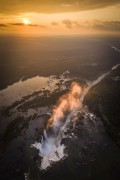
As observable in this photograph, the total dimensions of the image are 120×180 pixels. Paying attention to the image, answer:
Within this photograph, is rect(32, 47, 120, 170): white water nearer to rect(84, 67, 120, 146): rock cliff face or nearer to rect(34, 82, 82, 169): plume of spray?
rect(34, 82, 82, 169): plume of spray

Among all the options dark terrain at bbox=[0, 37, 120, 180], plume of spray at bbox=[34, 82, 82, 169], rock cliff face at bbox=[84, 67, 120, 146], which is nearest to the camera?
dark terrain at bbox=[0, 37, 120, 180]

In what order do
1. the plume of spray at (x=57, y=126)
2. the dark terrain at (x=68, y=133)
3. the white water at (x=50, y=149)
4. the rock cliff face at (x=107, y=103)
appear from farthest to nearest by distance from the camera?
the rock cliff face at (x=107, y=103), the plume of spray at (x=57, y=126), the white water at (x=50, y=149), the dark terrain at (x=68, y=133)

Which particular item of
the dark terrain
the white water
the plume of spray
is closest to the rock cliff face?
the dark terrain

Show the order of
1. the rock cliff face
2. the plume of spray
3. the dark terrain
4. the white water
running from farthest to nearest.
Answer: the rock cliff face, the plume of spray, the white water, the dark terrain

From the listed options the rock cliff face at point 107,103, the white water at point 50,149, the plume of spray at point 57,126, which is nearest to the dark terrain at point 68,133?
the rock cliff face at point 107,103

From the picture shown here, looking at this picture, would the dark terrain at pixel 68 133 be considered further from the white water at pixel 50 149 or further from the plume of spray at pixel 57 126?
the plume of spray at pixel 57 126

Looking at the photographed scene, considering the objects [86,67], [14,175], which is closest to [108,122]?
[14,175]

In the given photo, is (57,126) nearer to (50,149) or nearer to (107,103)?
(50,149)

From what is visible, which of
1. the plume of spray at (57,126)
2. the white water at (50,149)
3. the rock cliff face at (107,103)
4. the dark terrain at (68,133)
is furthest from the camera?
the rock cliff face at (107,103)
